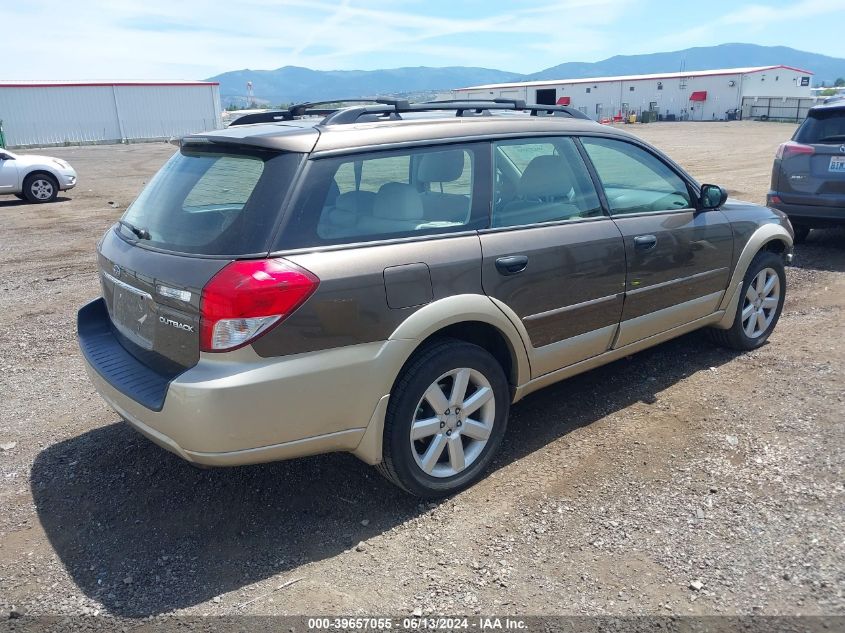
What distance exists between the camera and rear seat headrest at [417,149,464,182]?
340 centimetres

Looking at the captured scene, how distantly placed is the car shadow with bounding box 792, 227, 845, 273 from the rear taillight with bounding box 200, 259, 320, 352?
23.1ft

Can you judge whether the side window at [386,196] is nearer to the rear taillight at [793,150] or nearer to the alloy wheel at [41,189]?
the rear taillight at [793,150]

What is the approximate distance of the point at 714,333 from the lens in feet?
17.2

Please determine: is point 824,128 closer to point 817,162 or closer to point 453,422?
point 817,162

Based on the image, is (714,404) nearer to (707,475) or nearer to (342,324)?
(707,475)

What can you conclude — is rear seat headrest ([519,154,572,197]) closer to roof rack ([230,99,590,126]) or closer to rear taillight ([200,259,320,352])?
roof rack ([230,99,590,126])

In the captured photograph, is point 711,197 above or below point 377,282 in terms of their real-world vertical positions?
above

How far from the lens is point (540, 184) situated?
12.6 ft

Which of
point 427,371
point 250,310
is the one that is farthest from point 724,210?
point 250,310

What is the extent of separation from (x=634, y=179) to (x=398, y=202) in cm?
192

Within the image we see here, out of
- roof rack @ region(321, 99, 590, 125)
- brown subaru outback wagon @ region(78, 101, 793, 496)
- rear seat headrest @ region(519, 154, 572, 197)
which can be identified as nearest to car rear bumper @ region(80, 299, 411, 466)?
brown subaru outback wagon @ region(78, 101, 793, 496)

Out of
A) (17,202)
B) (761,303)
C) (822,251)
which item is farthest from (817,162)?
(17,202)

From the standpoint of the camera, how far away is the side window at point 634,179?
4.13 metres

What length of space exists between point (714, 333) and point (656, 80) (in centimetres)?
6894
